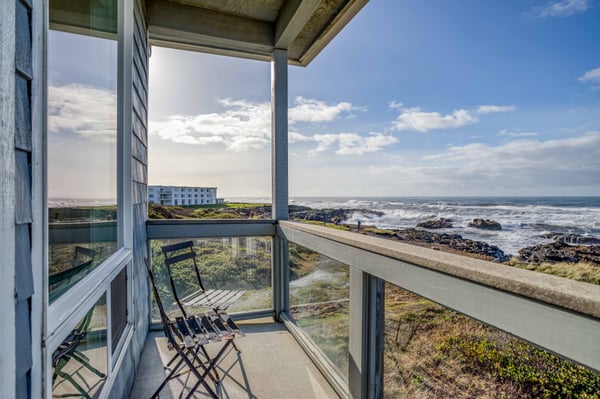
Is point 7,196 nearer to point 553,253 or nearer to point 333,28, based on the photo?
point 553,253

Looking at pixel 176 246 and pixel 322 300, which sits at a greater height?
pixel 176 246

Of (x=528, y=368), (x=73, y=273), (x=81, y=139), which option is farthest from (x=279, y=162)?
(x=528, y=368)

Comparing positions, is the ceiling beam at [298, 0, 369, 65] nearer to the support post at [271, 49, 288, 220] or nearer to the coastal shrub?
the support post at [271, 49, 288, 220]

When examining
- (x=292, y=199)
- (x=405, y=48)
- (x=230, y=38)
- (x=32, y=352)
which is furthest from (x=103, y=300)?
(x=405, y=48)

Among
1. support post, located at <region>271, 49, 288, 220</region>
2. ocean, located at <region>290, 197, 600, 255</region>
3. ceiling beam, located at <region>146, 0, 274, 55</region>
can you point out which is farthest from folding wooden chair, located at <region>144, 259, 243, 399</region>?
ceiling beam, located at <region>146, 0, 274, 55</region>

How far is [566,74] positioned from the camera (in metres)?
4.71

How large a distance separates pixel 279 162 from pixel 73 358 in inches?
101

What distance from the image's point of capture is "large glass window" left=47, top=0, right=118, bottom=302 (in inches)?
40.1

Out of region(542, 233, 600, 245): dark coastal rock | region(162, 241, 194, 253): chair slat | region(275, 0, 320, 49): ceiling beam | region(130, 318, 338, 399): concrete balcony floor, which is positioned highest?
region(275, 0, 320, 49): ceiling beam

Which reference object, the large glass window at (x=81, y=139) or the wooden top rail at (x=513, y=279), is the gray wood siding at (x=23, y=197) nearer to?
the large glass window at (x=81, y=139)

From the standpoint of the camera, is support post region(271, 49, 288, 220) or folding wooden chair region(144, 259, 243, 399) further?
support post region(271, 49, 288, 220)

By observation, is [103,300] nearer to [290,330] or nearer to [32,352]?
[32,352]

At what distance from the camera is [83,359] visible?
123 cm

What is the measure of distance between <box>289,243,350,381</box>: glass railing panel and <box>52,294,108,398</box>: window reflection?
138 cm
